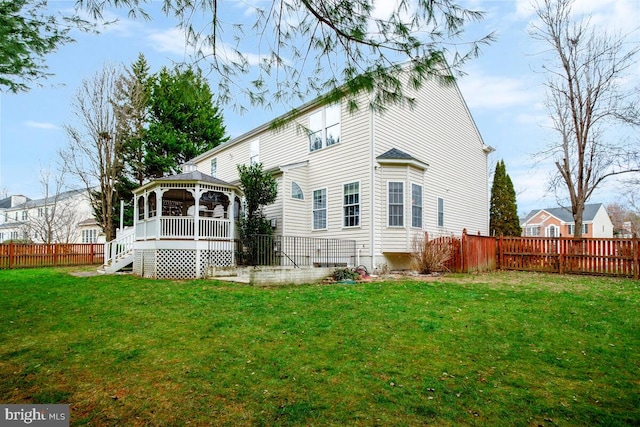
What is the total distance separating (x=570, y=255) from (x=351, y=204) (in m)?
8.12

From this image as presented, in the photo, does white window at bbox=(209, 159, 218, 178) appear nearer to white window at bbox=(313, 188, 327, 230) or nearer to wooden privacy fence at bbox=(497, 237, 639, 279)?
white window at bbox=(313, 188, 327, 230)

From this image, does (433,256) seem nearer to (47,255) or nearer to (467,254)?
(467,254)

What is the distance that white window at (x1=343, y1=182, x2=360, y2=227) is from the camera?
43.3 feet

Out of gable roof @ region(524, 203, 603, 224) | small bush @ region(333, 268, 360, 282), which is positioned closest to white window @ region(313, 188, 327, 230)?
small bush @ region(333, 268, 360, 282)

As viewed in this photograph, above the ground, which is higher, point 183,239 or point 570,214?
point 570,214

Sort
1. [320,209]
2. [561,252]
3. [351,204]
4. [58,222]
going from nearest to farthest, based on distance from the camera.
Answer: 1. [561,252]
2. [351,204]
3. [320,209]
4. [58,222]

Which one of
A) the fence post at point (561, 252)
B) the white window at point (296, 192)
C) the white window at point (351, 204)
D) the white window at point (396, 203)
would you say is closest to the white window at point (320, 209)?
the white window at point (296, 192)

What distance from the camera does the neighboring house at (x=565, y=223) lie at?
41344 mm

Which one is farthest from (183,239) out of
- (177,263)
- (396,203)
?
(396,203)

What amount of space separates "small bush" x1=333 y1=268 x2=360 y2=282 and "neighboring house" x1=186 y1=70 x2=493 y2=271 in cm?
163

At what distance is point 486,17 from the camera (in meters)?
3.79

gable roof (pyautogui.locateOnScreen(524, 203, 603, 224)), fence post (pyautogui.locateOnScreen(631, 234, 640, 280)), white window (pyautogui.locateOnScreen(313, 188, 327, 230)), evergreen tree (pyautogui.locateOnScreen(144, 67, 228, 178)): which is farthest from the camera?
gable roof (pyautogui.locateOnScreen(524, 203, 603, 224))

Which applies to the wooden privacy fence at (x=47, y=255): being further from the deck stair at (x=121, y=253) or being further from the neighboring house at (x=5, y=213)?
the neighboring house at (x=5, y=213)

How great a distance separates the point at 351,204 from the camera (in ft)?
43.9
